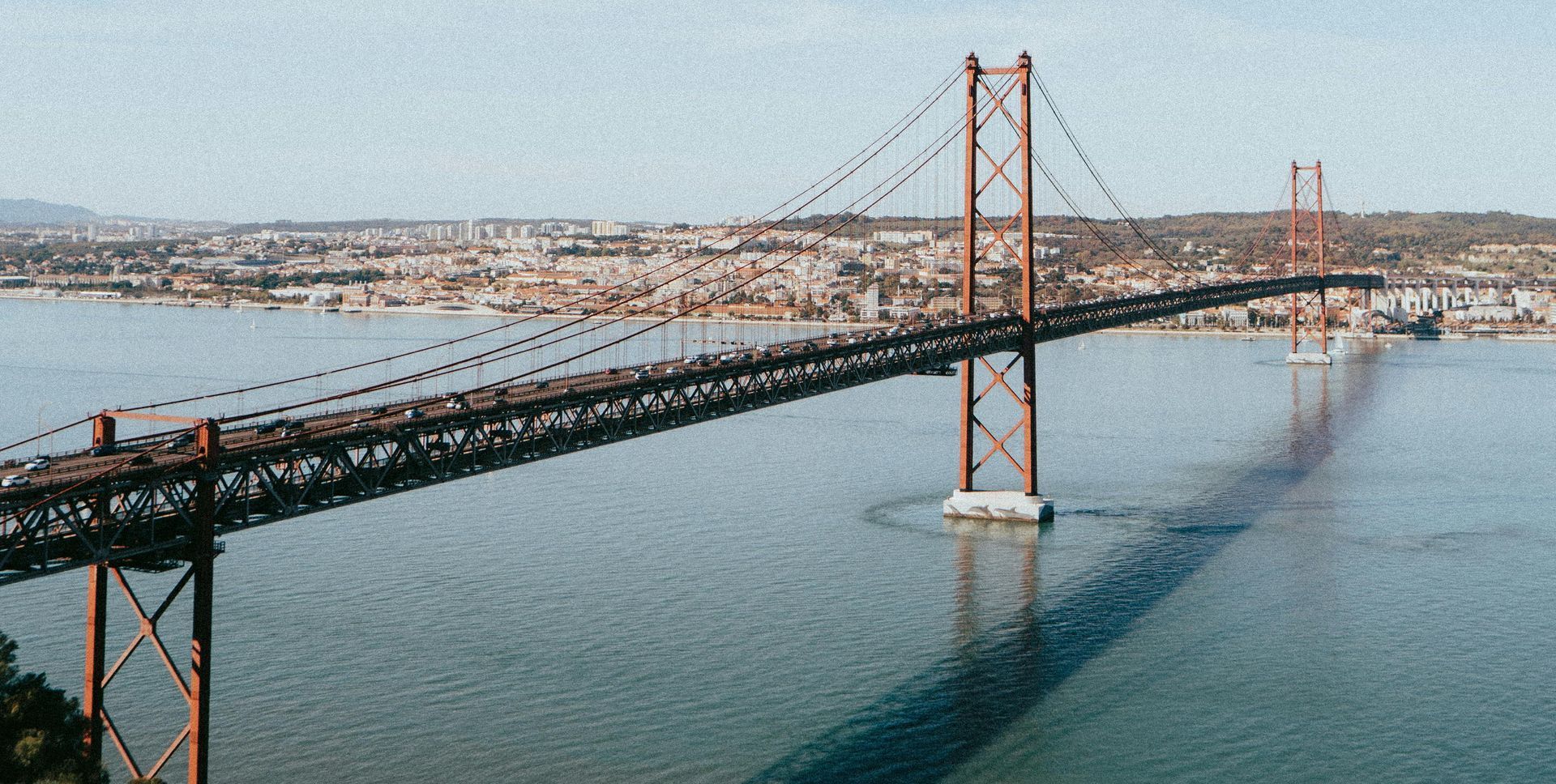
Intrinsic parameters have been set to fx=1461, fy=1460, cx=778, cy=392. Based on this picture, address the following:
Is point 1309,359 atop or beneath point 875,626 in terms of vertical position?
atop

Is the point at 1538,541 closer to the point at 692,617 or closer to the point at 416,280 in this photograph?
the point at 692,617

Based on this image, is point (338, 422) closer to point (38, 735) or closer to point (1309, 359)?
point (38, 735)

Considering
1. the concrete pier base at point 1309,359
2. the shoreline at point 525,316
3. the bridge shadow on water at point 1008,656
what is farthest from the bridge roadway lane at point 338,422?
the concrete pier base at point 1309,359

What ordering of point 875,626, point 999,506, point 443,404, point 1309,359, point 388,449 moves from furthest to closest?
1. point 1309,359
2. point 999,506
3. point 875,626
4. point 443,404
5. point 388,449

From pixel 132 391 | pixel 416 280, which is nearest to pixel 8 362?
pixel 132 391

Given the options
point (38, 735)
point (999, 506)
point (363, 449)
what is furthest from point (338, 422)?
point (999, 506)

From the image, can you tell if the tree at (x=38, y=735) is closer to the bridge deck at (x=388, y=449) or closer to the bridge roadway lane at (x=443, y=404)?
the bridge deck at (x=388, y=449)
